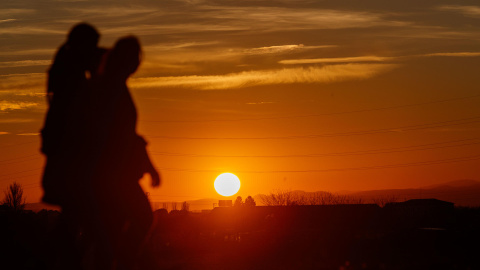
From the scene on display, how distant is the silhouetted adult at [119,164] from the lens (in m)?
7.36

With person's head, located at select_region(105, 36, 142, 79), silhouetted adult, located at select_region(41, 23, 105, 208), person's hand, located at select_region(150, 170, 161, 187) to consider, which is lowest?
person's hand, located at select_region(150, 170, 161, 187)

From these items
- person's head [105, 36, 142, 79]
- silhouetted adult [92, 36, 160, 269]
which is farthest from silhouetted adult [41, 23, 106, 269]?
person's head [105, 36, 142, 79]

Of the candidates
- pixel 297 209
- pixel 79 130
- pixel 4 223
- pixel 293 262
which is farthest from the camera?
pixel 297 209

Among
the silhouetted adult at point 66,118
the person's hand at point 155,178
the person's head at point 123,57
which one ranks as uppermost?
the person's head at point 123,57

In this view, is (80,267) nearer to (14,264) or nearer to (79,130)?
(79,130)

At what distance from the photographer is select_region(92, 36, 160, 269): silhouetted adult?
24.1ft

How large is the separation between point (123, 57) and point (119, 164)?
1068mm

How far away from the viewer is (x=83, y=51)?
25.1 feet

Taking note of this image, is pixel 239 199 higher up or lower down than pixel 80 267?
lower down

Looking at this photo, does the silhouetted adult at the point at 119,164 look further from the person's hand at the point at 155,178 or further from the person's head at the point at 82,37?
the person's head at the point at 82,37

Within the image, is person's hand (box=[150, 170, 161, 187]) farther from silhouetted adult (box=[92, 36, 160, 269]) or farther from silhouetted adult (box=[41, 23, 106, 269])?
silhouetted adult (box=[41, 23, 106, 269])

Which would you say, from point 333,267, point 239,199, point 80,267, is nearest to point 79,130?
point 80,267

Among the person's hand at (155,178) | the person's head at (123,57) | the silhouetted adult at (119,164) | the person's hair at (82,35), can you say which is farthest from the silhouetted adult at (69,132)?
the person's hand at (155,178)

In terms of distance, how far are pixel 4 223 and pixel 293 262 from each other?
6179 millimetres
